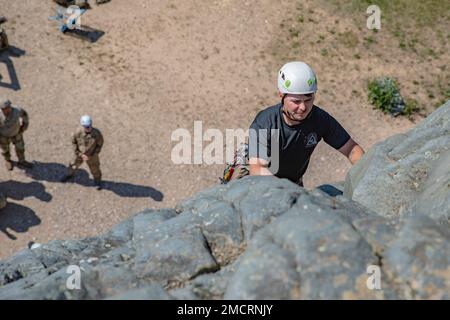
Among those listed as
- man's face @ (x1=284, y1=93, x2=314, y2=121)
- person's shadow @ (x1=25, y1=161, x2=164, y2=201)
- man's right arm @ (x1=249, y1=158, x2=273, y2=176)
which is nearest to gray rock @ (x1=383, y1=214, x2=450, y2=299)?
man's right arm @ (x1=249, y1=158, x2=273, y2=176)

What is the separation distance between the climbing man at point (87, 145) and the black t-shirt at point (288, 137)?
760cm

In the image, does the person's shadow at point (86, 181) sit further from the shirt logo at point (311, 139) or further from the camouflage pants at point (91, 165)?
the shirt logo at point (311, 139)

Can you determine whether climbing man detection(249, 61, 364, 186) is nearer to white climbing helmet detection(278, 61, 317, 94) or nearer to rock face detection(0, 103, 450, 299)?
white climbing helmet detection(278, 61, 317, 94)

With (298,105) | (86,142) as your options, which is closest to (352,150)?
(298,105)

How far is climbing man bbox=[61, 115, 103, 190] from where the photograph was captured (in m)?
15.8

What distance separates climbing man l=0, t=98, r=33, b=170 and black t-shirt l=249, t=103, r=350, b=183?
367 inches

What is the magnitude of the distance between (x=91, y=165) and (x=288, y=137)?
892cm

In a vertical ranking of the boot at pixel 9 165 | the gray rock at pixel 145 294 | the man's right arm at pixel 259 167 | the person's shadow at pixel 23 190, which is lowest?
the person's shadow at pixel 23 190

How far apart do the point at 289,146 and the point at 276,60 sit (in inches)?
508

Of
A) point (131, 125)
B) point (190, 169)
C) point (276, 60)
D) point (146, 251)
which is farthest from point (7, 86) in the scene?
point (146, 251)

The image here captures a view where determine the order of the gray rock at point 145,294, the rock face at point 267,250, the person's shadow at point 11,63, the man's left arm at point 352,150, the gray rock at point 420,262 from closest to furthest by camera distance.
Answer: the gray rock at point 420,262
the rock face at point 267,250
the gray rock at point 145,294
the man's left arm at point 352,150
the person's shadow at point 11,63

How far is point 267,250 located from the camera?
592 centimetres

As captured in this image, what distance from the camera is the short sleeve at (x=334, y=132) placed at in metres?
9.47

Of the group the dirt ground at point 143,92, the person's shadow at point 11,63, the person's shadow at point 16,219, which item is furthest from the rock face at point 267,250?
the person's shadow at point 11,63
